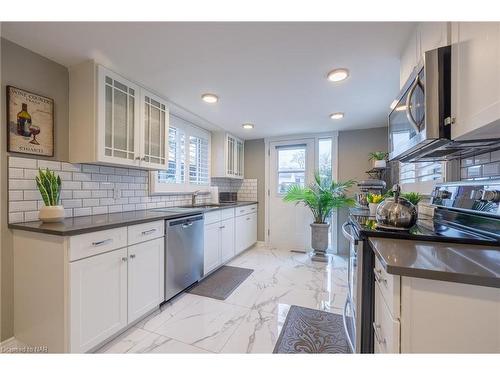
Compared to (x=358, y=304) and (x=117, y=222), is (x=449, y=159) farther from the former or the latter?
(x=117, y=222)

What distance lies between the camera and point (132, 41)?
4.73ft

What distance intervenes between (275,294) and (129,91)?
2485 millimetres

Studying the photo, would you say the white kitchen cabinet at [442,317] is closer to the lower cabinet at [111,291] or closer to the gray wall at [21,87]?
the lower cabinet at [111,291]

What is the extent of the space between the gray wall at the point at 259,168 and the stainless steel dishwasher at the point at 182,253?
76.8 inches

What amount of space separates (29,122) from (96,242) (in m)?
1.03

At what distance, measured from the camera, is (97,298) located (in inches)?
55.6

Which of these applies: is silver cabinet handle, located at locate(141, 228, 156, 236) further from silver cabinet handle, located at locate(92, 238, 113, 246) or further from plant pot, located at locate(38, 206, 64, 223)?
plant pot, located at locate(38, 206, 64, 223)

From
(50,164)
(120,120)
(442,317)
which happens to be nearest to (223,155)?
(120,120)

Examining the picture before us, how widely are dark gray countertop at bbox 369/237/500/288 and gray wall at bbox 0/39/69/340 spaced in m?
2.25

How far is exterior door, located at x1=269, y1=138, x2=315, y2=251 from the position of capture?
3.95 m

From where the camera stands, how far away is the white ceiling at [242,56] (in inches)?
52.4

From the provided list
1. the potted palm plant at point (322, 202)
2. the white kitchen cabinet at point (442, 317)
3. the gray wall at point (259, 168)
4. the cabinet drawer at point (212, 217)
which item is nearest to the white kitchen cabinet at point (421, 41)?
the white kitchen cabinet at point (442, 317)

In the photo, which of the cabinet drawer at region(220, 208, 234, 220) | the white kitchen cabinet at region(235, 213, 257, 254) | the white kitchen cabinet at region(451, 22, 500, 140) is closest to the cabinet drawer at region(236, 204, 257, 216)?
the white kitchen cabinet at region(235, 213, 257, 254)

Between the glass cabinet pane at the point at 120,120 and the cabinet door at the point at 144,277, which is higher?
the glass cabinet pane at the point at 120,120
